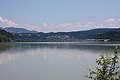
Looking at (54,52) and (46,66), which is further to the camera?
(54,52)

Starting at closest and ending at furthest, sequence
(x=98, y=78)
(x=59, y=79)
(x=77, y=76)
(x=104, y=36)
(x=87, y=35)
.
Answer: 1. (x=98, y=78)
2. (x=59, y=79)
3. (x=77, y=76)
4. (x=104, y=36)
5. (x=87, y=35)

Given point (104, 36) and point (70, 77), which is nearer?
point (70, 77)

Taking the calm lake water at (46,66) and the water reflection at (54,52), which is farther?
the water reflection at (54,52)

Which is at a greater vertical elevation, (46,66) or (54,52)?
(46,66)

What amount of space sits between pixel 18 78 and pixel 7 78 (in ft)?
2.37

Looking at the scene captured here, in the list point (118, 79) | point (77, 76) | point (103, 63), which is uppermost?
point (103, 63)

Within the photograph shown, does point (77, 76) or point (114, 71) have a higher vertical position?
point (114, 71)

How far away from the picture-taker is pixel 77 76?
1727cm

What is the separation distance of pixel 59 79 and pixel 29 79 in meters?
1.92

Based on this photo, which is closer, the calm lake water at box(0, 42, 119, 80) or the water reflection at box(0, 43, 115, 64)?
the calm lake water at box(0, 42, 119, 80)

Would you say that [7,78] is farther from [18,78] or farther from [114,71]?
[114,71]

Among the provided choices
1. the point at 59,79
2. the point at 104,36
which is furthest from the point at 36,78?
the point at 104,36

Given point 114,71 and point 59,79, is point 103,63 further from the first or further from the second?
point 59,79

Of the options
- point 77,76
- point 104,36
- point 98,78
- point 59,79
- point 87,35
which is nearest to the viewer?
point 98,78
